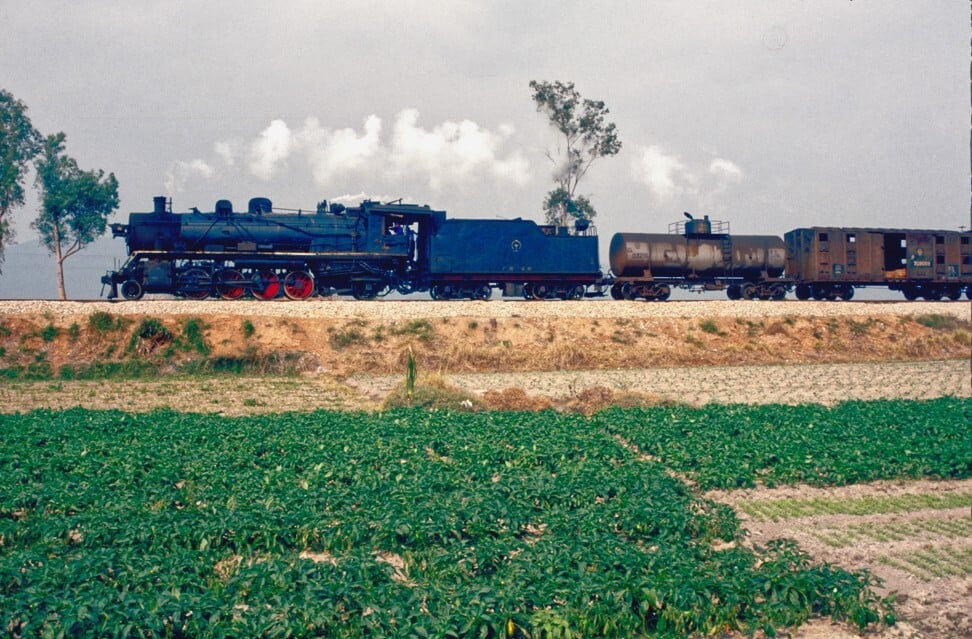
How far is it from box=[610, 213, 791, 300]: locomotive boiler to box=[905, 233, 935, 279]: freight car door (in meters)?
7.03

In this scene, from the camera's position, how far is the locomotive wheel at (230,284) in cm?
2923

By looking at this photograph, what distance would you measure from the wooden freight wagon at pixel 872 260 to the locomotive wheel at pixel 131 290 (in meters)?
29.1

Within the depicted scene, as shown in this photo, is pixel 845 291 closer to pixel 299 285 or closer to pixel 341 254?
pixel 341 254

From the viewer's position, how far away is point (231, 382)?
2433 cm

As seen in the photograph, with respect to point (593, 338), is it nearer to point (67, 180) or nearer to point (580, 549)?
point (580, 549)

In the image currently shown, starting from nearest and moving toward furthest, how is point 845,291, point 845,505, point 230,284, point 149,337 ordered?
point 845,505 → point 149,337 → point 230,284 → point 845,291

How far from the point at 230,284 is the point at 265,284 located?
4.37 feet

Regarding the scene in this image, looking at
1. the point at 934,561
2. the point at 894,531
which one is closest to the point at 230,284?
the point at 894,531

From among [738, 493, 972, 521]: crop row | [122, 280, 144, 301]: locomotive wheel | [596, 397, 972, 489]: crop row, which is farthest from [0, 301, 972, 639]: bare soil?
[738, 493, 972, 521]: crop row

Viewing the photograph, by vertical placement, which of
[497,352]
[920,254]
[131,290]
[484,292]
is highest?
[920,254]

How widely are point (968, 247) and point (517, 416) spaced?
105 ft

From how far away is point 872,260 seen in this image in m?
36.3

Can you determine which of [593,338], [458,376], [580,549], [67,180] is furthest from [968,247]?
[67,180]

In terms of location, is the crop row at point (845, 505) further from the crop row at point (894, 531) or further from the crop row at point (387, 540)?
the crop row at point (387, 540)
